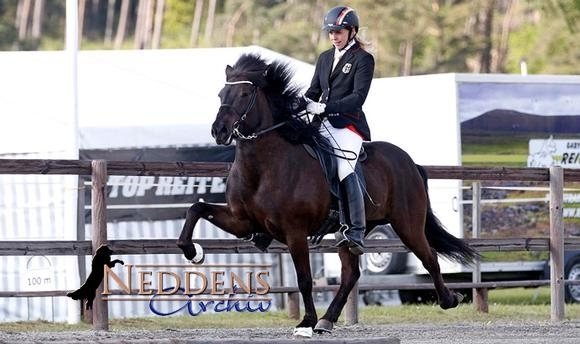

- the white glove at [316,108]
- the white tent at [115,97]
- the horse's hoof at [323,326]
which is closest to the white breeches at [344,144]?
the white glove at [316,108]

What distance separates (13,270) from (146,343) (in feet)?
28.1

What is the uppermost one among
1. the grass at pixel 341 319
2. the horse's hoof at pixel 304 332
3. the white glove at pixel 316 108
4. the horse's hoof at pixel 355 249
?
the white glove at pixel 316 108

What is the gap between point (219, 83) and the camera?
16.8 m

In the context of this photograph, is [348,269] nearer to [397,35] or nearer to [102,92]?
[102,92]

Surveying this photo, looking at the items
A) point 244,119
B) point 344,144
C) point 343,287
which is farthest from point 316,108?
point 343,287

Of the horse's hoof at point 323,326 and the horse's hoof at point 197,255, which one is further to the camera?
the horse's hoof at point 323,326

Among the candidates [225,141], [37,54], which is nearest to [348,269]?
[225,141]

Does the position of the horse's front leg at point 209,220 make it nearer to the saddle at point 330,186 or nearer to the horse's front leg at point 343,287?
the saddle at point 330,186

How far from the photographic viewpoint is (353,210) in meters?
9.14

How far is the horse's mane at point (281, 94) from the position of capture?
353 inches

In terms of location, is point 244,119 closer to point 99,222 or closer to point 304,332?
point 304,332

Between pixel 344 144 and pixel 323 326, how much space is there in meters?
1.38

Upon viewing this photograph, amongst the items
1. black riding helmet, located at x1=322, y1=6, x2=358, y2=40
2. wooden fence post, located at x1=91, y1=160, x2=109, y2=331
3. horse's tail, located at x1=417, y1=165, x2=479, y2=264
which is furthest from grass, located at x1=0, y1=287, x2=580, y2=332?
black riding helmet, located at x1=322, y1=6, x2=358, y2=40

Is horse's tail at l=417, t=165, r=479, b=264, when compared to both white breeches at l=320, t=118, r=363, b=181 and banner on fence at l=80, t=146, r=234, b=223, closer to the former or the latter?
white breeches at l=320, t=118, r=363, b=181
